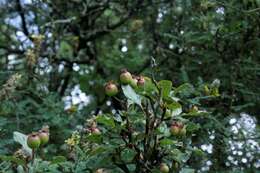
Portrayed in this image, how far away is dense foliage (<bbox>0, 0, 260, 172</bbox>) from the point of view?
1.79 metres

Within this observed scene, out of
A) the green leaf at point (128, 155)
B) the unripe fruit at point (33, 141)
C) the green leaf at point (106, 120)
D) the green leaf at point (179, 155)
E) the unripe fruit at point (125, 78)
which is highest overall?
the unripe fruit at point (125, 78)

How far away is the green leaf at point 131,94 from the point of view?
176 cm

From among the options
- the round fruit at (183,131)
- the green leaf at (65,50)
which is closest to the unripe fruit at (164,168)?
the round fruit at (183,131)

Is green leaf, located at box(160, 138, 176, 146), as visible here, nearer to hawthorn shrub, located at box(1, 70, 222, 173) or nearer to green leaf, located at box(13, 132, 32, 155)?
hawthorn shrub, located at box(1, 70, 222, 173)

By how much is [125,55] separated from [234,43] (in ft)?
3.81

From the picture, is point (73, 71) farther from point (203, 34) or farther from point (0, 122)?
point (0, 122)

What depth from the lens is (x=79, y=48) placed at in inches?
185

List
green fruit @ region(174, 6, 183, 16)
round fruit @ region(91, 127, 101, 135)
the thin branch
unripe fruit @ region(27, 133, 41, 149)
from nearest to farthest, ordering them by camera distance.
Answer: unripe fruit @ region(27, 133, 41, 149)
round fruit @ region(91, 127, 101, 135)
green fruit @ region(174, 6, 183, 16)
the thin branch

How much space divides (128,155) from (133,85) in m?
0.20

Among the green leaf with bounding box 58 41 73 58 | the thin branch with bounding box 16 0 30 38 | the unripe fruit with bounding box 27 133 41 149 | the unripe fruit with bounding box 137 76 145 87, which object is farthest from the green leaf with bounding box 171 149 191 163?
the green leaf with bounding box 58 41 73 58

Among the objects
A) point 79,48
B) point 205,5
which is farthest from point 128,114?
point 79,48

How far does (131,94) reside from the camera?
177cm

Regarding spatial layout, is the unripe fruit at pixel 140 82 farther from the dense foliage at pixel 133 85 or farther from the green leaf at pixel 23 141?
the green leaf at pixel 23 141

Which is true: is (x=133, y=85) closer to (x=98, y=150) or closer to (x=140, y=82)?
(x=140, y=82)
